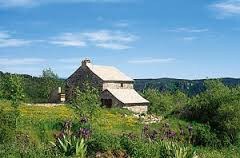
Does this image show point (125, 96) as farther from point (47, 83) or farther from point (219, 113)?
point (47, 83)

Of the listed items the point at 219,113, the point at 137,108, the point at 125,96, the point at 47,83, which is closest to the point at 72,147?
the point at 219,113

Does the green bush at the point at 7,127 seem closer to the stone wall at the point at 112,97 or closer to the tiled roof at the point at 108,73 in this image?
the stone wall at the point at 112,97

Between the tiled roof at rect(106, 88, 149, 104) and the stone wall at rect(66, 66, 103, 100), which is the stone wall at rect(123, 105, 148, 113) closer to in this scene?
the tiled roof at rect(106, 88, 149, 104)

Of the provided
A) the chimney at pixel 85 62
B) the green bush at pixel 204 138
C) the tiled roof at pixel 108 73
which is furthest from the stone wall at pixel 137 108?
the green bush at pixel 204 138

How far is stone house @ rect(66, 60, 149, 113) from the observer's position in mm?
58719

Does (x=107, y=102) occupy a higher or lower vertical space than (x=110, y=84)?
lower

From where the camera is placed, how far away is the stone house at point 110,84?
193 ft

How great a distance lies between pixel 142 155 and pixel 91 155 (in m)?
2.34

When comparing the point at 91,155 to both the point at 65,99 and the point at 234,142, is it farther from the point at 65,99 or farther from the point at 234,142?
the point at 65,99

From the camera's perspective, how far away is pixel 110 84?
6162cm

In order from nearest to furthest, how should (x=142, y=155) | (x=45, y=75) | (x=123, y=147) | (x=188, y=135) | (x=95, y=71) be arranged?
(x=142, y=155) < (x=123, y=147) < (x=188, y=135) < (x=95, y=71) < (x=45, y=75)

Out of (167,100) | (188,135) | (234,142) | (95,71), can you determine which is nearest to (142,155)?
(188,135)

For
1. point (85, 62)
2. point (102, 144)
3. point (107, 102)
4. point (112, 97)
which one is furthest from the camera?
point (85, 62)

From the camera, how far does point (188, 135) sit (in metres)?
34.5
